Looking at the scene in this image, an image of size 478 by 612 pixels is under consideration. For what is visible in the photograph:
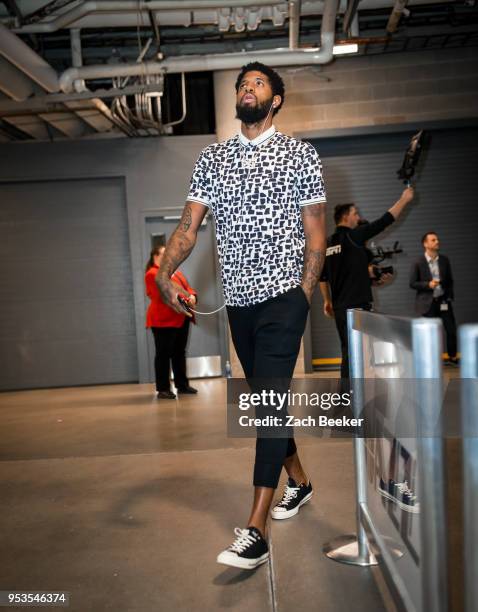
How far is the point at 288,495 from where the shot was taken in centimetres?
263

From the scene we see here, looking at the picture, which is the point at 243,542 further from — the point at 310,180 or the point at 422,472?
the point at 310,180

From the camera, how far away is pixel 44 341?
816 cm

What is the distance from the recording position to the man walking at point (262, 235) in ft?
7.33

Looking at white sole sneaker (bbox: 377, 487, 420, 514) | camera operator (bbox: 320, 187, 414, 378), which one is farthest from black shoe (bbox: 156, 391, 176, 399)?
white sole sneaker (bbox: 377, 487, 420, 514)

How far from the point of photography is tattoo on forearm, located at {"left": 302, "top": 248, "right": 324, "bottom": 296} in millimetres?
2283

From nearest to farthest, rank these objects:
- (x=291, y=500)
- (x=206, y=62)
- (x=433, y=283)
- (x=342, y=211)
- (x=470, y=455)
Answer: (x=470, y=455), (x=291, y=500), (x=342, y=211), (x=206, y=62), (x=433, y=283)

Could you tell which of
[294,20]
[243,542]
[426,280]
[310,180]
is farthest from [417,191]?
[243,542]

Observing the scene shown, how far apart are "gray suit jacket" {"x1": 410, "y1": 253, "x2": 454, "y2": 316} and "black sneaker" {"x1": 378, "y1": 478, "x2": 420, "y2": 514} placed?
5.81 metres

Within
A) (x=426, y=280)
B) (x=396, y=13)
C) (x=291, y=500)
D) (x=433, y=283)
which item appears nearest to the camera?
(x=291, y=500)

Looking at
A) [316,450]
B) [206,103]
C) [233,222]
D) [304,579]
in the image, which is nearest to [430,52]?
[206,103]

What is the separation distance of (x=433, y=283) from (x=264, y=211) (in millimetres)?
5327

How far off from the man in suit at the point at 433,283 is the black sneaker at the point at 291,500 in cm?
497

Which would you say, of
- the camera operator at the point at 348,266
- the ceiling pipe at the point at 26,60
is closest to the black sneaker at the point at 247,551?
the camera operator at the point at 348,266

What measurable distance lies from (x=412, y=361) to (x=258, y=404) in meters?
1.04
